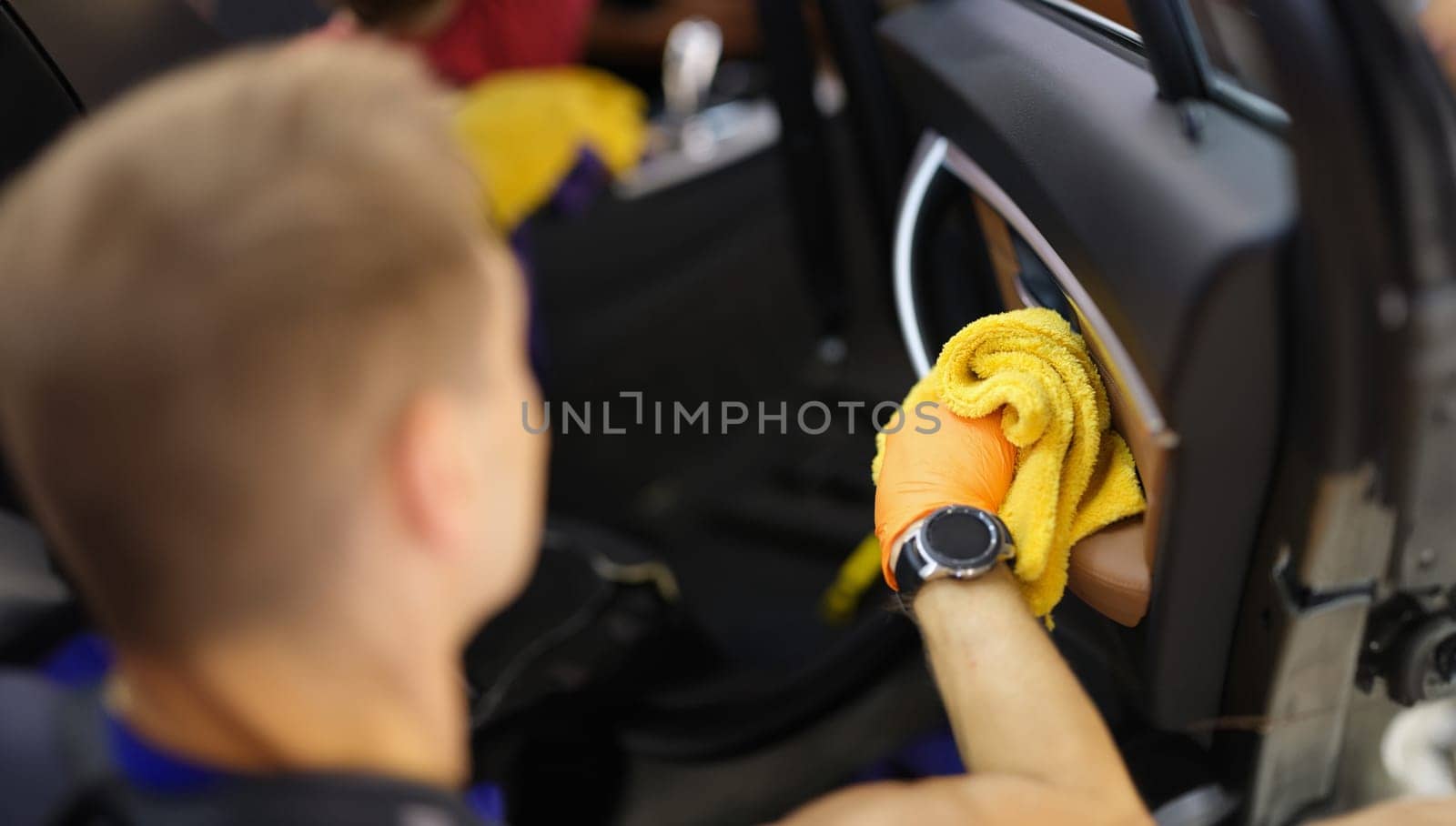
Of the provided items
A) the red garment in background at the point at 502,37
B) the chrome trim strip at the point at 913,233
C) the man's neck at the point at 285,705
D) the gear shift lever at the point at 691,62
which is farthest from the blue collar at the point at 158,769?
the gear shift lever at the point at 691,62

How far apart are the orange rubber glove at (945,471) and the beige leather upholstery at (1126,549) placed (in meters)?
0.06

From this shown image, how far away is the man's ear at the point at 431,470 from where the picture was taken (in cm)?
41

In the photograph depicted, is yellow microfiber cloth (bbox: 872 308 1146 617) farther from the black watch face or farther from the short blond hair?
the short blond hair

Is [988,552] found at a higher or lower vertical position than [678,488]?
higher

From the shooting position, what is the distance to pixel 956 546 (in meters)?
0.67

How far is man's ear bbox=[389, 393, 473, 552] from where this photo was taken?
41 cm

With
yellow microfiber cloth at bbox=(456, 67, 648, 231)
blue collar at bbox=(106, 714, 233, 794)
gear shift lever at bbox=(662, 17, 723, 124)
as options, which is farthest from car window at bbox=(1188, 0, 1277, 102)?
gear shift lever at bbox=(662, 17, 723, 124)

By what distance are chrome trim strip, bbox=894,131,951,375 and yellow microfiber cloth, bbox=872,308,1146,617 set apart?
0.44 feet

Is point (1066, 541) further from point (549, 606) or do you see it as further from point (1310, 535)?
point (549, 606)

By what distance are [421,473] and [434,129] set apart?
128mm

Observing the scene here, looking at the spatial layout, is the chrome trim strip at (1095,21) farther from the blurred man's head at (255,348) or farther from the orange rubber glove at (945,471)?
the blurred man's head at (255,348)

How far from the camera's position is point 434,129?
1.39 ft

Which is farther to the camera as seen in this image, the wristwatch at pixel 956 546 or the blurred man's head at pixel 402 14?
the blurred man's head at pixel 402 14

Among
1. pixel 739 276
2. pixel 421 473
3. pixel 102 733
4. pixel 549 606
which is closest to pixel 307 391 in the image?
A: pixel 421 473
